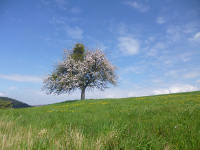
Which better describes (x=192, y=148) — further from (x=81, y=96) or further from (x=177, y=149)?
(x=81, y=96)

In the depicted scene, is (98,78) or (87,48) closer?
Answer: (98,78)

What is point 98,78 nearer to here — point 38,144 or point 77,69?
point 77,69

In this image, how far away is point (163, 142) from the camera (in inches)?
99.2

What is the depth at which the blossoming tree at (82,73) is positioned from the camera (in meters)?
28.4

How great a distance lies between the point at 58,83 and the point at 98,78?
912 cm

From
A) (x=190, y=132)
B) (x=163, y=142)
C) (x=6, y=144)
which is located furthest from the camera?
(x=190, y=132)

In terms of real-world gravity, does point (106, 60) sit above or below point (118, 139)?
above

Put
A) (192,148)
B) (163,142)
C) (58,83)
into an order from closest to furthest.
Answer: (192,148) < (163,142) < (58,83)

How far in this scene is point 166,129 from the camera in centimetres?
326

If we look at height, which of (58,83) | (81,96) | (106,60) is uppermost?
(106,60)

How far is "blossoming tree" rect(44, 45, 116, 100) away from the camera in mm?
28438

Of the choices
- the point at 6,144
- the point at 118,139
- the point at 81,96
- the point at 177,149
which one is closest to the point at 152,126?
the point at 177,149

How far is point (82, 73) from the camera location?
28.5m

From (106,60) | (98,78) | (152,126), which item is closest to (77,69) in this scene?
(98,78)
